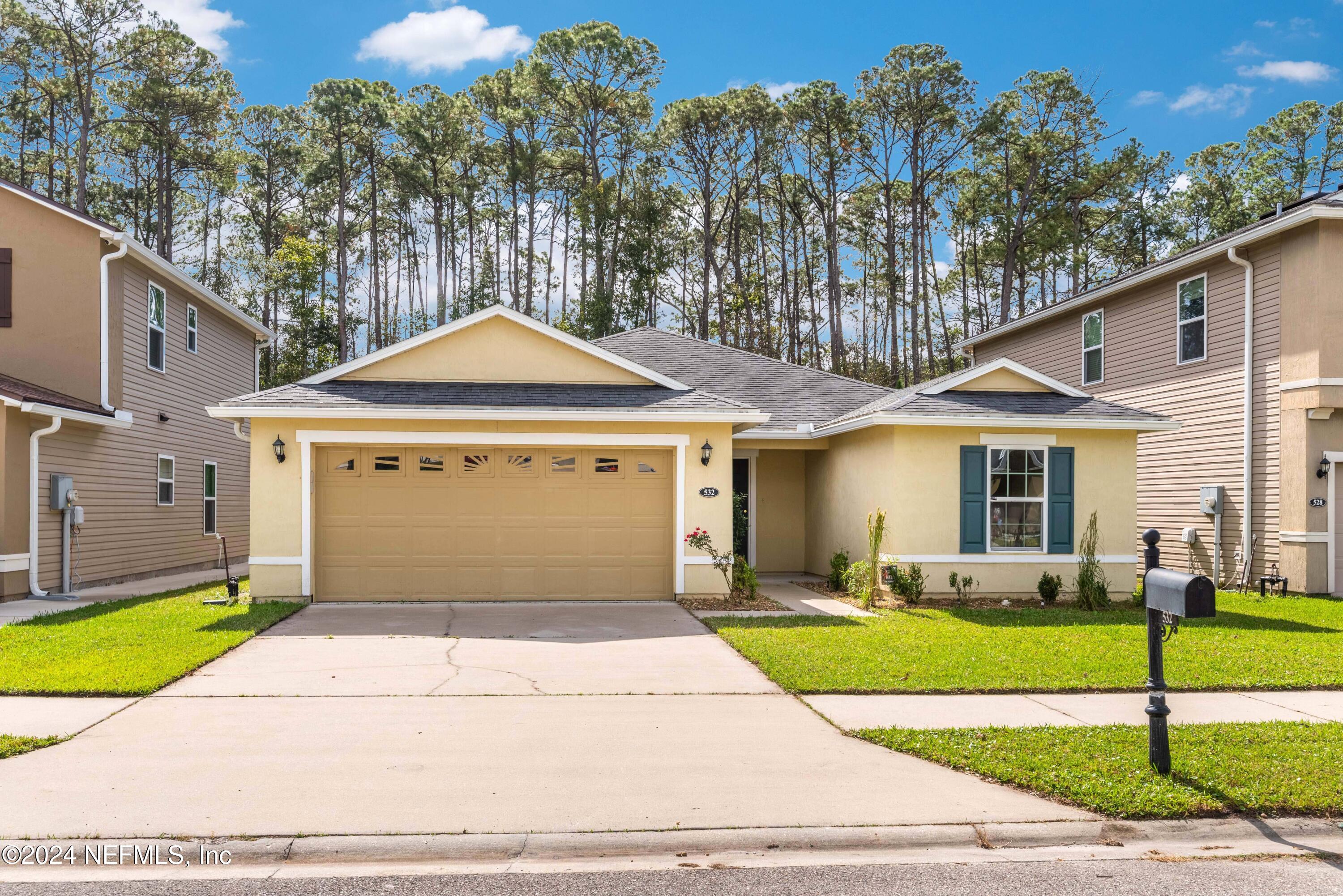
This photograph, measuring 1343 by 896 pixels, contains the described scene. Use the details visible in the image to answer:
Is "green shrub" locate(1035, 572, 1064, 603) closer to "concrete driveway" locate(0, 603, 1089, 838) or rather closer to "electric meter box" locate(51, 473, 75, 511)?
"concrete driveway" locate(0, 603, 1089, 838)

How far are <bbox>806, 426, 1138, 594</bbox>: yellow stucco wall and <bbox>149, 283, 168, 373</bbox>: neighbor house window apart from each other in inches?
499

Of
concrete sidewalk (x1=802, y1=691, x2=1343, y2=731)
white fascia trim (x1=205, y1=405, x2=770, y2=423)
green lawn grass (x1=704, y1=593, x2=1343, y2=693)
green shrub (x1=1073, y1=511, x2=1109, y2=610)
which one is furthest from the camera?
green shrub (x1=1073, y1=511, x2=1109, y2=610)

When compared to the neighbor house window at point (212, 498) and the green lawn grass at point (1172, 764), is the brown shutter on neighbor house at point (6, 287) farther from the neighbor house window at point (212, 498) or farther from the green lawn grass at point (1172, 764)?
the green lawn grass at point (1172, 764)

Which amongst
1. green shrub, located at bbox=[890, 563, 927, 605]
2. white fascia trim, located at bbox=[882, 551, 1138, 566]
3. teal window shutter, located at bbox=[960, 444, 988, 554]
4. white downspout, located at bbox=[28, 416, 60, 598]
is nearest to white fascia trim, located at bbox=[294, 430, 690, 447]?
green shrub, located at bbox=[890, 563, 927, 605]

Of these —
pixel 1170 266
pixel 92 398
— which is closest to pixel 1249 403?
pixel 1170 266

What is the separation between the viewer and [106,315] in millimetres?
14453

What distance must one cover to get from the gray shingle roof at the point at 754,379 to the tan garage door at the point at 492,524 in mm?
3609

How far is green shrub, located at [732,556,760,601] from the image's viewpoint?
12648mm

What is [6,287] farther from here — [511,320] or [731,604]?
[731,604]

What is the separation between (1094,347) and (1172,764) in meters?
15.1

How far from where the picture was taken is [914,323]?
32500mm

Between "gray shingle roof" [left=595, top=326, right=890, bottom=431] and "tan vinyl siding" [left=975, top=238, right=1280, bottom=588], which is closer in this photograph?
"tan vinyl siding" [left=975, top=238, right=1280, bottom=588]

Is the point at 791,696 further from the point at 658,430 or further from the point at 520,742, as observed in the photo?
the point at 658,430

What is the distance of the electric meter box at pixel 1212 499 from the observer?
49.5ft
